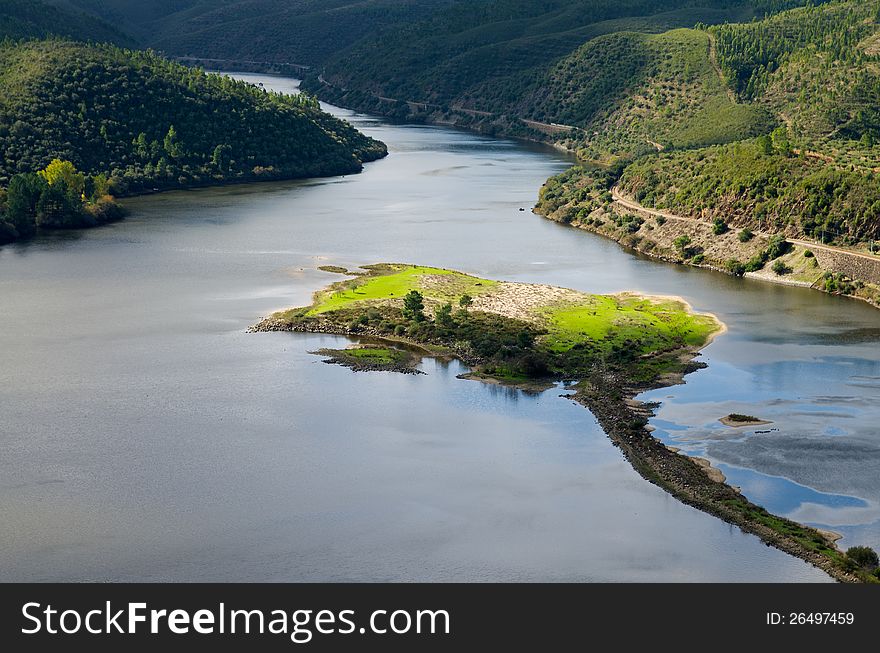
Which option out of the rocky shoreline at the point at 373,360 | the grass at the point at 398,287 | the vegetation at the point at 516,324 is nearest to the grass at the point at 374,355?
the rocky shoreline at the point at 373,360

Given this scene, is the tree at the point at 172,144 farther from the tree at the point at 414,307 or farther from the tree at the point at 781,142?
the tree at the point at 414,307

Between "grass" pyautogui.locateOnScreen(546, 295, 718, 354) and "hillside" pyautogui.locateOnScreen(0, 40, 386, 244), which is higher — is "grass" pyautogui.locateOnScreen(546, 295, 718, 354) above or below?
below

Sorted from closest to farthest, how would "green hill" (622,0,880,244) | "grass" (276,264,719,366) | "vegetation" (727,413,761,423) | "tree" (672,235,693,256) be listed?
1. "vegetation" (727,413,761,423)
2. "grass" (276,264,719,366)
3. "green hill" (622,0,880,244)
4. "tree" (672,235,693,256)

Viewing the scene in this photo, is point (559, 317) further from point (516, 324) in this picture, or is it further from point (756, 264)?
point (756, 264)

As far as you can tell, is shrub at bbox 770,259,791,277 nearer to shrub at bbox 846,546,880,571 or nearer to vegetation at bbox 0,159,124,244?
shrub at bbox 846,546,880,571

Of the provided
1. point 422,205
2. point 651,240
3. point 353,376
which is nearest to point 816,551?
point 353,376

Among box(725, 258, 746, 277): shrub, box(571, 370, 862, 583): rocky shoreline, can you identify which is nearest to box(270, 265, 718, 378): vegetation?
box(571, 370, 862, 583): rocky shoreline

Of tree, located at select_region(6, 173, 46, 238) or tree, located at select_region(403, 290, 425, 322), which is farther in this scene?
tree, located at select_region(6, 173, 46, 238)
